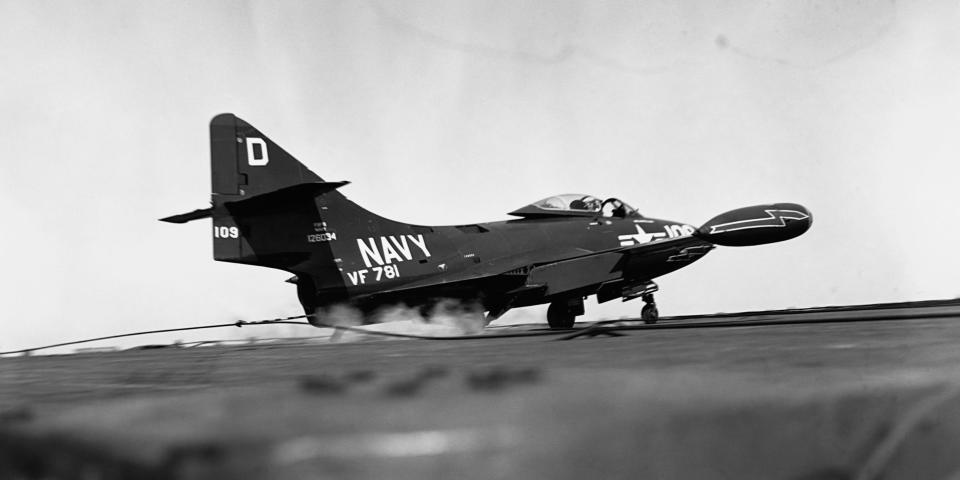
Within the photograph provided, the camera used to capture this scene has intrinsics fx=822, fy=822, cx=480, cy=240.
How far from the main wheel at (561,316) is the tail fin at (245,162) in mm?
6384

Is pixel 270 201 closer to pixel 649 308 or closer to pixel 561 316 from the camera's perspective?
pixel 561 316

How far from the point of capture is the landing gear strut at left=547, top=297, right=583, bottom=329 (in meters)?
19.0

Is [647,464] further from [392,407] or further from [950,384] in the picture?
[950,384]

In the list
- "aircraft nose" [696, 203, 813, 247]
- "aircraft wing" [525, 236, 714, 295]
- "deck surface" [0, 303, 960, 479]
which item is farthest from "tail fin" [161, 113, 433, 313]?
"deck surface" [0, 303, 960, 479]

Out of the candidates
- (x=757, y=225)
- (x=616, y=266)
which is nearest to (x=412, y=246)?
(x=616, y=266)

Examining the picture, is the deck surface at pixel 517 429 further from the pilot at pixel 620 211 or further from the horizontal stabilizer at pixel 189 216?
the pilot at pixel 620 211

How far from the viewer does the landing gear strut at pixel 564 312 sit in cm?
1903

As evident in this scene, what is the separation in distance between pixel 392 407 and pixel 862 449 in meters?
1.29

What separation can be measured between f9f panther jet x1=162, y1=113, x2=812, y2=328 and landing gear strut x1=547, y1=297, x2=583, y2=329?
3cm

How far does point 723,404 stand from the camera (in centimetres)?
213

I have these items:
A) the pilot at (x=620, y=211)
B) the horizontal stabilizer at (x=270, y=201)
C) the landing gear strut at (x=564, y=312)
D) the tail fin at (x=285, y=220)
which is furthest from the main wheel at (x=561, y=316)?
the horizontal stabilizer at (x=270, y=201)

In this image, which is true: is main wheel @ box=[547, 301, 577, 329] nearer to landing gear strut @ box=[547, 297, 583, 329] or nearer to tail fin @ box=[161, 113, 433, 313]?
landing gear strut @ box=[547, 297, 583, 329]

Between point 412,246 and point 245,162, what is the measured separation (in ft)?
12.6

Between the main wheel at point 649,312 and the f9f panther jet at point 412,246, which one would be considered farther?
the main wheel at point 649,312
